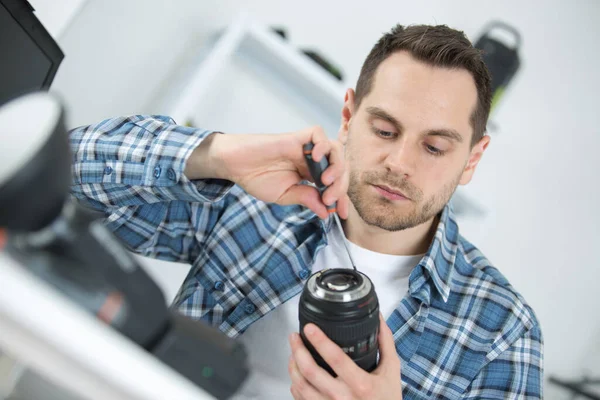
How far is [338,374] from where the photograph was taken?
28.3 inches

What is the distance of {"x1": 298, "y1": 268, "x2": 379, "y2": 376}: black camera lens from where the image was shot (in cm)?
68

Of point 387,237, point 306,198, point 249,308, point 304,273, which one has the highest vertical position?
point 306,198

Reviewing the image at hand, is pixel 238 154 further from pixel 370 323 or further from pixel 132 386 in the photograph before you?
pixel 132 386

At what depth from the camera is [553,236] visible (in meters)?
2.55

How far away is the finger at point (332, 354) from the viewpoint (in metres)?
0.70

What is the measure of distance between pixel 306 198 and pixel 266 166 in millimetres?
95

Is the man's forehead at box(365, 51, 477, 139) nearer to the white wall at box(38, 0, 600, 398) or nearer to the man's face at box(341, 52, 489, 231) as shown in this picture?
the man's face at box(341, 52, 489, 231)

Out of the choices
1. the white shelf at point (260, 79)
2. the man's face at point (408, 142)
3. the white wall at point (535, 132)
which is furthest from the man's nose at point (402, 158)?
the white wall at point (535, 132)

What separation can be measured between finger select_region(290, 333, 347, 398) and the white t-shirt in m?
0.39

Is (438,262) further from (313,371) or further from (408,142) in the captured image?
(313,371)

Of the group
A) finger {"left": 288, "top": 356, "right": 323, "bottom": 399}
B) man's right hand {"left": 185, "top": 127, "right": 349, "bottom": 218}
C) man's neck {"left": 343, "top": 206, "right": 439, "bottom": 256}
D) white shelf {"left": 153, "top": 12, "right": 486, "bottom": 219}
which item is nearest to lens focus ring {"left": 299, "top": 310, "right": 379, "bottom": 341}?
finger {"left": 288, "top": 356, "right": 323, "bottom": 399}

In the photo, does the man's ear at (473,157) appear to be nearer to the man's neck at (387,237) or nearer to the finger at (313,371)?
the man's neck at (387,237)

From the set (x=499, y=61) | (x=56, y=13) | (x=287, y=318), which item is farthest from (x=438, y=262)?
(x=499, y=61)

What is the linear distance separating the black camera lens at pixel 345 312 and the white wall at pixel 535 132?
4.28ft
